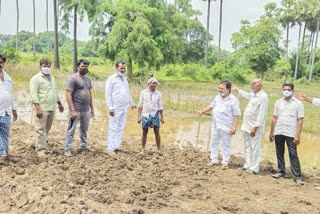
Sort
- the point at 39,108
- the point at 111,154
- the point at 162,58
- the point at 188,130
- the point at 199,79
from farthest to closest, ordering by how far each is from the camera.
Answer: the point at 199,79, the point at 162,58, the point at 188,130, the point at 111,154, the point at 39,108

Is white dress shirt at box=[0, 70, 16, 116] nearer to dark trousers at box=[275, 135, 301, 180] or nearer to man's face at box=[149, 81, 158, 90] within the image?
man's face at box=[149, 81, 158, 90]

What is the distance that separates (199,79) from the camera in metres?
34.2

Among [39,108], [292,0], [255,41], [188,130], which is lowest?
[188,130]

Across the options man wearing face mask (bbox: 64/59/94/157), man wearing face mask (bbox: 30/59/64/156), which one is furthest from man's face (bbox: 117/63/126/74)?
man wearing face mask (bbox: 30/59/64/156)

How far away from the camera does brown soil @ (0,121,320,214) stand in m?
4.36

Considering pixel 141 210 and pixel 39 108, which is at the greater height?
A: pixel 39 108

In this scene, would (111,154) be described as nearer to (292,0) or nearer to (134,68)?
(134,68)

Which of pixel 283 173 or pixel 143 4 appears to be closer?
pixel 283 173

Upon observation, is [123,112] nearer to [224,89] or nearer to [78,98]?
[78,98]

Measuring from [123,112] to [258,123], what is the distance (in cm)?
242

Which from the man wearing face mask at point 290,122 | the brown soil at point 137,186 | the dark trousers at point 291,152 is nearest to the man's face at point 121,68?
the brown soil at point 137,186

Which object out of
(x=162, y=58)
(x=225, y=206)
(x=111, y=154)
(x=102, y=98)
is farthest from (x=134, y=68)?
(x=225, y=206)

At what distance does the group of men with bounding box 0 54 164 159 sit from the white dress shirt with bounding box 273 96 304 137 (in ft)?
7.66

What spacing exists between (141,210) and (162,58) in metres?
21.5
